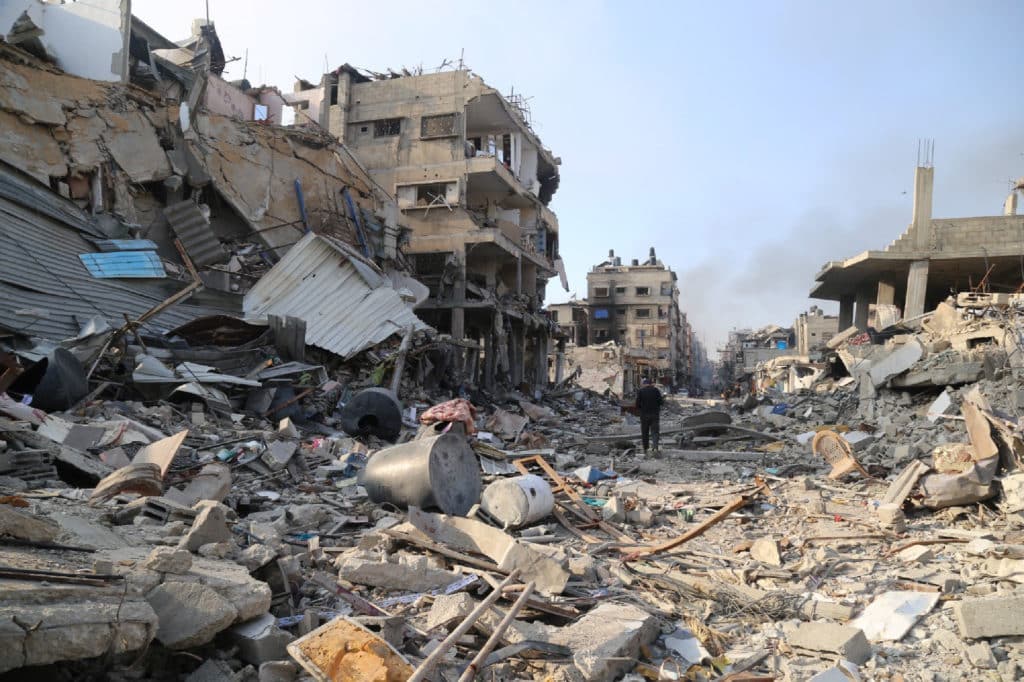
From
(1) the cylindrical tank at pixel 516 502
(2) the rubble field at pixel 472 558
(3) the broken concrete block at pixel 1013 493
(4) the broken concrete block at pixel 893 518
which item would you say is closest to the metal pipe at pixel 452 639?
(2) the rubble field at pixel 472 558

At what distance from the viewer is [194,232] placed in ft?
51.2

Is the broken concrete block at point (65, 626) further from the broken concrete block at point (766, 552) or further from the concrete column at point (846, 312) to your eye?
the concrete column at point (846, 312)

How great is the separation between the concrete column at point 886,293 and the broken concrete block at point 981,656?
861 inches

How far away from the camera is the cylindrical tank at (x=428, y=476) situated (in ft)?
21.9

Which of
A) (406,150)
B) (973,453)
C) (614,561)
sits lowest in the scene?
(614,561)

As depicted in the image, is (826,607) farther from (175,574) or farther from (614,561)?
(175,574)

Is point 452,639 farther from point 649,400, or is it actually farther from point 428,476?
point 649,400

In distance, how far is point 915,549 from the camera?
602 centimetres

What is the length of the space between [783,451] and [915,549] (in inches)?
293

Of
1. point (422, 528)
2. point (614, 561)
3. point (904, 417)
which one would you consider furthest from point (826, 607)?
point (904, 417)

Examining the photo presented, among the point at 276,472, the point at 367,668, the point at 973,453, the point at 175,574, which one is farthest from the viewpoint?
the point at 276,472

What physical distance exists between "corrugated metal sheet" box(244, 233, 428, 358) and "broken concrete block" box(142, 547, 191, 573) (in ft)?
38.1

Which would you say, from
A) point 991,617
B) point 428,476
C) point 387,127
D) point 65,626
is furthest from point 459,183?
point 65,626

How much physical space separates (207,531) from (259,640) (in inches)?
46.3
